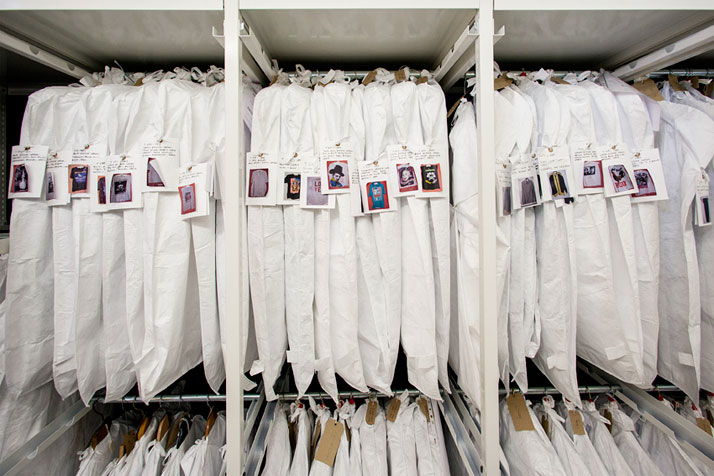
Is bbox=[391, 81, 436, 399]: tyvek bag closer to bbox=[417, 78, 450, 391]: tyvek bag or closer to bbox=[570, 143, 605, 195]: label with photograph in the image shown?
bbox=[417, 78, 450, 391]: tyvek bag

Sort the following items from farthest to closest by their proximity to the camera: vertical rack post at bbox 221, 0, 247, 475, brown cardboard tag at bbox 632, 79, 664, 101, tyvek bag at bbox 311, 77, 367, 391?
brown cardboard tag at bbox 632, 79, 664, 101
tyvek bag at bbox 311, 77, 367, 391
vertical rack post at bbox 221, 0, 247, 475

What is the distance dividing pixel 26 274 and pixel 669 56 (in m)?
1.92

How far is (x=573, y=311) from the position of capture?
81 cm

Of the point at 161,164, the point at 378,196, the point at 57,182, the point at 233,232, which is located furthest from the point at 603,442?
the point at 57,182

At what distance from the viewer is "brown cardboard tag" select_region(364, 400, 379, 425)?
3.13 ft

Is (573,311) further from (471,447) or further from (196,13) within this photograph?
(196,13)

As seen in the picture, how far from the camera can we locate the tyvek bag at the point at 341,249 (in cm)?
79

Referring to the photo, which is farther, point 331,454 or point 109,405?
point 109,405

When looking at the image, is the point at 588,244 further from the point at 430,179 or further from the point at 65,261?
the point at 65,261

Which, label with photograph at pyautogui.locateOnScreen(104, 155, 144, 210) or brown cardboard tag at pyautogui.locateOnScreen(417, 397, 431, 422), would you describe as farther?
brown cardboard tag at pyautogui.locateOnScreen(417, 397, 431, 422)

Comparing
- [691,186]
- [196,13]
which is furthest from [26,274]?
[691,186]

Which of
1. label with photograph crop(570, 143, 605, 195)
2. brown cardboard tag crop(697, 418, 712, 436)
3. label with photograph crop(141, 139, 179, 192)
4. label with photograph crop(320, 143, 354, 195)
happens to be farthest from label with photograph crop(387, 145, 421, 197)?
brown cardboard tag crop(697, 418, 712, 436)

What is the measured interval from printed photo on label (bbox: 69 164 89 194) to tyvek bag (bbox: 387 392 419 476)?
1.13 metres

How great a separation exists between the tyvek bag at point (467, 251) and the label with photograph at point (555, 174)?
0.20 m
